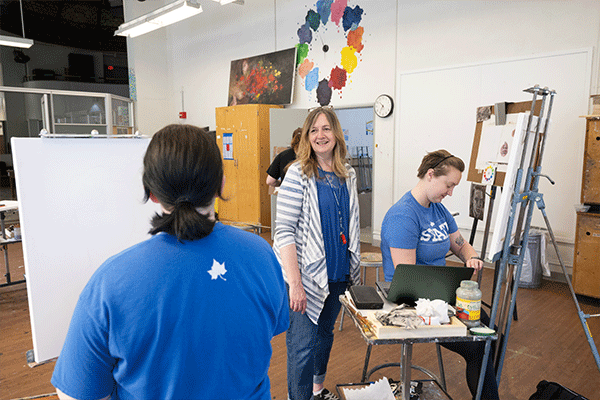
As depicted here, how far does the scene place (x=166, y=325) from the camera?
2.52ft

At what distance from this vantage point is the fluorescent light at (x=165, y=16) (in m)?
5.17

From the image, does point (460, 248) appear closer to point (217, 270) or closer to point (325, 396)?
point (325, 396)

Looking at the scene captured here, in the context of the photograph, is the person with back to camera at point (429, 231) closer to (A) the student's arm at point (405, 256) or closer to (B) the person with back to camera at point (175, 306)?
(A) the student's arm at point (405, 256)

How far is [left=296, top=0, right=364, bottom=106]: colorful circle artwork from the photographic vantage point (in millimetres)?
5699

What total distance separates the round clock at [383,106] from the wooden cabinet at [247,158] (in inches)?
72.2

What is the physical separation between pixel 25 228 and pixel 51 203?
0.12 meters

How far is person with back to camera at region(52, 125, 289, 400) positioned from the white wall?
164 inches

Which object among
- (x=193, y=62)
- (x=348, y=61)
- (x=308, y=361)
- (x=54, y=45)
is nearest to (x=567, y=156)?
(x=348, y=61)

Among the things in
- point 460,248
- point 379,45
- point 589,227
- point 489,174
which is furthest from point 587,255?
point 379,45

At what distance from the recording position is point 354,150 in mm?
6969

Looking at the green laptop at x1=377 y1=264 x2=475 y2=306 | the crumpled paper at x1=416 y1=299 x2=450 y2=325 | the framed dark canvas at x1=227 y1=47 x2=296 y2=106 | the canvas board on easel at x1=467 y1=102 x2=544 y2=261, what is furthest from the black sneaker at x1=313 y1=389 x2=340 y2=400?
the framed dark canvas at x1=227 y1=47 x2=296 y2=106

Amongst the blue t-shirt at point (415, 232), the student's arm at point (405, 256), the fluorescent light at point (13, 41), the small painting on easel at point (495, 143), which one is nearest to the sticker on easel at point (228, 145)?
the fluorescent light at point (13, 41)

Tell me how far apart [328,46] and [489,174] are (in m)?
3.94

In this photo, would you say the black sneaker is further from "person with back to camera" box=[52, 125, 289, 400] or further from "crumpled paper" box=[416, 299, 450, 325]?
"person with back to camera" box=[52, 125, 289, 400]
